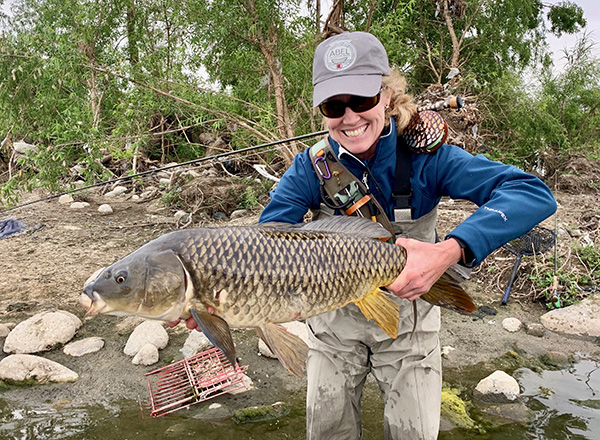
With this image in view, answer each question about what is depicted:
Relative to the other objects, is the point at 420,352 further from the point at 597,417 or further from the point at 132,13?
the point at 132,13

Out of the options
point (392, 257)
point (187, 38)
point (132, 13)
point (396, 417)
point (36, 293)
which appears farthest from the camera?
point (132, 13)

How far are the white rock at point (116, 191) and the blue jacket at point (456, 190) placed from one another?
32.5ft

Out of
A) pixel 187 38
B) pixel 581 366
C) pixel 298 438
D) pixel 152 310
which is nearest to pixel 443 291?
pixel 152 310

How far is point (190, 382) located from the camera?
383 centimetres

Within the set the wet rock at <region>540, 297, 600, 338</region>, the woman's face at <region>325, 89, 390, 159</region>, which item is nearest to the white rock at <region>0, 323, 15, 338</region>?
the woman's face at <region>325, 89, 390, 159</region>

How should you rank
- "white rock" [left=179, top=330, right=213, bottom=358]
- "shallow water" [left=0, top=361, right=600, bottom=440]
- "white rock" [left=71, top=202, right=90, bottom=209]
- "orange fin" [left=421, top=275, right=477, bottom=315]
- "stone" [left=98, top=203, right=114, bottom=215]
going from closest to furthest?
1. "orange fin" [left=421, top=275, right=477, bottom=315]
2. "shallow water" [left=0, top=361, right=600, bottom=440]
3. "white rock" [left=179, top=330, right=213, bottom=358]
4. "stone" [left=98, top=203, right=114, bottom=215]
5. "white rock" [left=71, top=202, right=90, bottom=209]

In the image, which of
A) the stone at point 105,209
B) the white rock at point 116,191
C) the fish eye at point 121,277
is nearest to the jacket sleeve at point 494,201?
the fish eye at point 121,277

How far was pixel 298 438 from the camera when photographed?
3.37m

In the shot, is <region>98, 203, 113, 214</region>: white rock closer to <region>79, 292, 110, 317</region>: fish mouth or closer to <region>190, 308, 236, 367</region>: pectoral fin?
<region>79, 292, 110, 317</region>: fish mouth

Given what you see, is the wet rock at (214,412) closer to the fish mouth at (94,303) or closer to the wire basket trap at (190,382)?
the wire basket trap at (190,382)

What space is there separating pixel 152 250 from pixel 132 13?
8.11 m

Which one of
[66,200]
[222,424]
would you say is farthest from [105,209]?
[222,424]

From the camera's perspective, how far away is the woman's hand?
1.93 metres

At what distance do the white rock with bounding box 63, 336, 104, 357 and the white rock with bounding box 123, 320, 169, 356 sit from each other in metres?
0.27
